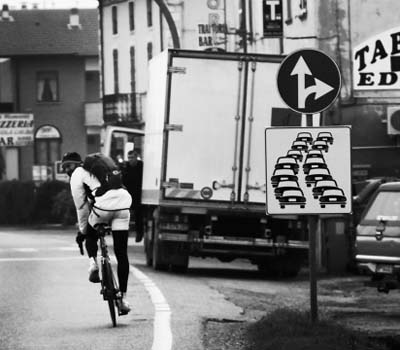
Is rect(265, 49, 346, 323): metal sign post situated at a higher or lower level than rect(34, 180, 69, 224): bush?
higher

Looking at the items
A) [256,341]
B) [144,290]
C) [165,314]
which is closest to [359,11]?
[144,290]

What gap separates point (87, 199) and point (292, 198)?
254cm

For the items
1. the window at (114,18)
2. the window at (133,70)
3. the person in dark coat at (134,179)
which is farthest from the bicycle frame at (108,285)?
the window at (114,18)

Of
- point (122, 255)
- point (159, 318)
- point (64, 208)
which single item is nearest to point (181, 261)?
point (159, 318)

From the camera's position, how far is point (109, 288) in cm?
1471

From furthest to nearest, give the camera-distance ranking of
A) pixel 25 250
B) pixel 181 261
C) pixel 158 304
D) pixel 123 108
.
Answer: pixel 123 108 < pixel 25 250 < pixel 181 261 < pixel 158 304

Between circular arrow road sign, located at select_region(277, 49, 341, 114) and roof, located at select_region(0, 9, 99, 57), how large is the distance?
68556mm

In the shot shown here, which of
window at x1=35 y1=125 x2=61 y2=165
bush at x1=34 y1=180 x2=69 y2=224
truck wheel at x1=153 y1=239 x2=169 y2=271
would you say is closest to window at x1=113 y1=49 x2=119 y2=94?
window at x1=35 y1=125 x2=61 y2=165

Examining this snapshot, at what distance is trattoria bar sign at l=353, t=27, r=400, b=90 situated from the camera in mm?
26312

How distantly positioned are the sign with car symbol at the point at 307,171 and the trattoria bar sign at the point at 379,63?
1233 cm

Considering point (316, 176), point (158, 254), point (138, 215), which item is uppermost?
point (316, 176)

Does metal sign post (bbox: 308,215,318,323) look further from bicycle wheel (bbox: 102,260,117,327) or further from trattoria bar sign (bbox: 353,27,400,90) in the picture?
trattoria bar sign (bbox: 353,27,400,90)

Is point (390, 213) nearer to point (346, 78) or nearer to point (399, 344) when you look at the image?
point (399, 344)

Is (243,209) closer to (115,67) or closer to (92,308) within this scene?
(92,308)
